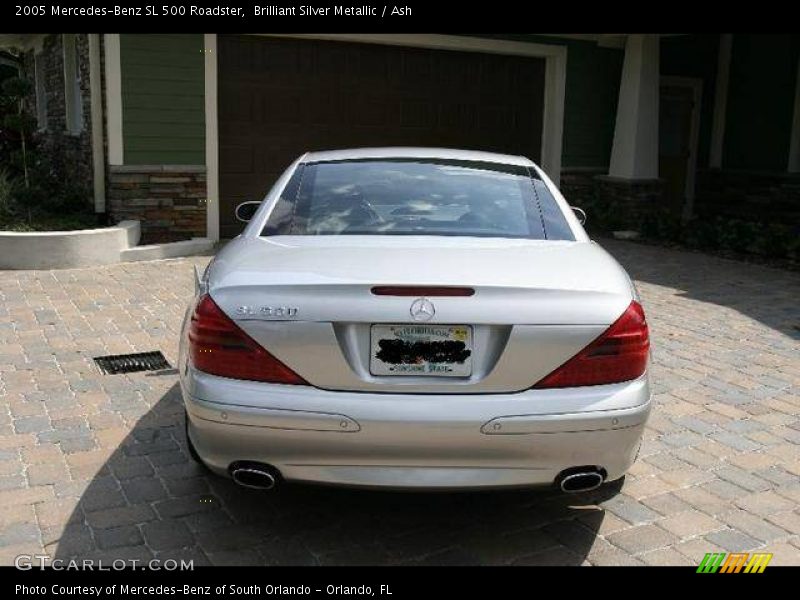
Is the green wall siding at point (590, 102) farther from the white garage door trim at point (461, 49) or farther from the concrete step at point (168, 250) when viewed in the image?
the concrete step at point (168, 250)

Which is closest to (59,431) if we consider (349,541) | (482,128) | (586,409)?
(349,541)

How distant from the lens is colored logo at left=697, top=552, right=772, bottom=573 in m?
3.19

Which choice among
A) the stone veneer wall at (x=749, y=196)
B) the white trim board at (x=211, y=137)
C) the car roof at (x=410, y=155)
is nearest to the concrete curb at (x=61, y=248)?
the white trim board at (x=211, y=137)

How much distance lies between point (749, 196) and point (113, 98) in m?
10.9

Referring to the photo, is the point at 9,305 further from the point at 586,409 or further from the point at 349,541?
the point at 586,409

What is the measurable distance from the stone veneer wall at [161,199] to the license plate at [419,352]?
8176mm

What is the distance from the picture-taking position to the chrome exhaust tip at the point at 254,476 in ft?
9.70

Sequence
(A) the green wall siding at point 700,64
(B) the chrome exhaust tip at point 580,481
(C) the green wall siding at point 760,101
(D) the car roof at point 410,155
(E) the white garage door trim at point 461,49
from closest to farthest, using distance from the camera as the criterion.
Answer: (B) the chrome exhaust tip at point 580,481, (D) the car roof at point 410,155, (E) the white garage door trim at point 461,49, (C) the green wall siding at point 760,101, (A) the green wall siding at point 700,64

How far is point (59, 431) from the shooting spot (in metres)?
4.43

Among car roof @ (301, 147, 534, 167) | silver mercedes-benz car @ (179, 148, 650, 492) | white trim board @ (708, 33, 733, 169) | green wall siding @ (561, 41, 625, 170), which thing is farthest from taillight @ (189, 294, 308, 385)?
white trim board @ (708, 33, 733, 169)

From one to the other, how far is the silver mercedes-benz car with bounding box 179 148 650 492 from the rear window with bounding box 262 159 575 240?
0.64m

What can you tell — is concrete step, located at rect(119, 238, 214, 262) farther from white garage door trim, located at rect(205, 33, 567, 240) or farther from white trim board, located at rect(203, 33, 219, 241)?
white garage door trim, located at rect(205, 33, 567, 240)

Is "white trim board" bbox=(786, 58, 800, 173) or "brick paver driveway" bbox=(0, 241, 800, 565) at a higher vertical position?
"white trim board" bbox=(786, 58, 800, 173)

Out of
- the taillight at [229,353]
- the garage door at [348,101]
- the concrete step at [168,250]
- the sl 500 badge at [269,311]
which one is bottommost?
the concrete step at [168,250]
